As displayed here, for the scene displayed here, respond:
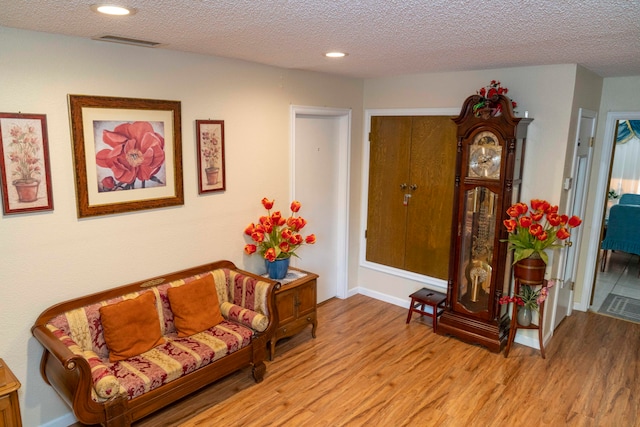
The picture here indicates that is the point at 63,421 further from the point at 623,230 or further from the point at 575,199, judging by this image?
the point at 623,230

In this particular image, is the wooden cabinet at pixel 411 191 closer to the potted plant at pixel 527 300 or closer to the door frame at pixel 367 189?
the door frame at pixel 367 189

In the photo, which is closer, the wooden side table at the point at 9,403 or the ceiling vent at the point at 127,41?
the wooden side table at the point at 9,403

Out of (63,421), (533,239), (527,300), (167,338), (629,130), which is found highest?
(629,130)

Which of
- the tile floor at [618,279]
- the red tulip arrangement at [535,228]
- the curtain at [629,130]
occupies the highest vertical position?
the curtain at [629,130]

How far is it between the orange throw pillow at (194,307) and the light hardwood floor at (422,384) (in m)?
0.46

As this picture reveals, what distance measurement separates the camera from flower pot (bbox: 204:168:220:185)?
3.35m

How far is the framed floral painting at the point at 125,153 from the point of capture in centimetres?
267

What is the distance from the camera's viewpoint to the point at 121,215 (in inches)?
114

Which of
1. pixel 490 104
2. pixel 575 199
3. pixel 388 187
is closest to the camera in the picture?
pixel 490 104

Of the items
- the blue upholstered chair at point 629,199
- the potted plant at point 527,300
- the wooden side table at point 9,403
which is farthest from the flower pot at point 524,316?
the blue upholstered chair at point 629,199

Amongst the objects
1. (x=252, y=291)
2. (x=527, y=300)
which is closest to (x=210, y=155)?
(x=252, y=291)

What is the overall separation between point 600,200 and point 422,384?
2.67m

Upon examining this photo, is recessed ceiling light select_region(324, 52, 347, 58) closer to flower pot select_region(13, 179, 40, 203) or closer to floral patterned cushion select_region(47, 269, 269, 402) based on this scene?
floral patterned cushion select_region(47, 269, 269, 402)

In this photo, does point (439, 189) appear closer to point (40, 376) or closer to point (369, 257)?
point (369, 257)
